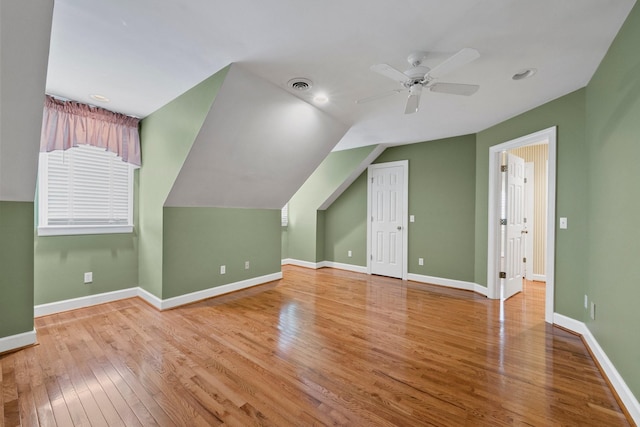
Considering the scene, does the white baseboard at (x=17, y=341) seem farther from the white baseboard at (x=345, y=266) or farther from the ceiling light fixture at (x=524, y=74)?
the ceiling light fixture at (x=524, y=74)

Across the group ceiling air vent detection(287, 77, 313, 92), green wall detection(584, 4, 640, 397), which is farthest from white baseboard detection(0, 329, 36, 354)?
green wall detection(584, 4, 640, 397)

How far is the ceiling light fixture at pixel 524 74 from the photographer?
7.92 feet

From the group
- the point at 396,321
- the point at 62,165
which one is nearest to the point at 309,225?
the point at 396,321

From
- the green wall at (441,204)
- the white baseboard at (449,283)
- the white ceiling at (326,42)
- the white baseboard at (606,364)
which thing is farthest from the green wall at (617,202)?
the green wall at (441,204)

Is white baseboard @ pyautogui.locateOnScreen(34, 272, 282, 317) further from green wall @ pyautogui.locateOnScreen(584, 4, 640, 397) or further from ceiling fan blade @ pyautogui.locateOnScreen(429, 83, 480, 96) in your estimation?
green wall @ pyautogui.locateOnScreen(584, 4, 640, 397)

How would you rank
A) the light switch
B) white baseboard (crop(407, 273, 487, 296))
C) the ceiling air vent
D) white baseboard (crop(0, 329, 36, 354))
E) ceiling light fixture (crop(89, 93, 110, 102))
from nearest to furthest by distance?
white baseboard (crop(0, 329, 36, 354))
the ceiling air vent
the light switch
ceiling light fixture (crop(89, 93, 110, 102))
white baseboard (crop(407, 273, 487, 296))

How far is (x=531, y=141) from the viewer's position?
3.29 m

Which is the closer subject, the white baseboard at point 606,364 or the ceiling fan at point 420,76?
the white baseboard at point 606,364

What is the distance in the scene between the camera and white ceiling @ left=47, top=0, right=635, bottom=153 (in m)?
1.73

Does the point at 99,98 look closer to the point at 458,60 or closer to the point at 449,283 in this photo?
the point at 458,60

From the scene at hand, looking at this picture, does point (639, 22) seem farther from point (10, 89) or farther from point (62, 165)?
point (62, 165)

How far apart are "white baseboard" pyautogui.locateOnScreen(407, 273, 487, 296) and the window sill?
4.50 meters

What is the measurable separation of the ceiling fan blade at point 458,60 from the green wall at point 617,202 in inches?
37.9

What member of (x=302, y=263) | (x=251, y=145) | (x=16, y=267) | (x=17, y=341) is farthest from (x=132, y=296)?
(x=302, y=263)
